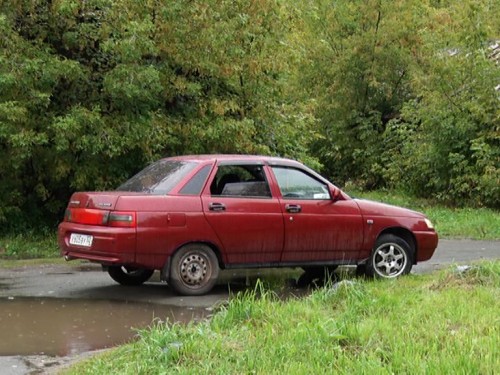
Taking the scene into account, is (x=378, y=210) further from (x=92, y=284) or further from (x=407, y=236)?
(x=92, y=284)

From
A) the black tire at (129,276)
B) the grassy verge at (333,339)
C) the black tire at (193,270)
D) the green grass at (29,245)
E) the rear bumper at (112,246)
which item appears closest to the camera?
the grassy verge at (333,339)

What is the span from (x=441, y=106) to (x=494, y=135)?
204cm

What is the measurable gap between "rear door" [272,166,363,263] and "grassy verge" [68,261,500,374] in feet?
6.06

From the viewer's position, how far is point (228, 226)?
9.04 m

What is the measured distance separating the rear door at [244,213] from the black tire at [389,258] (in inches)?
53.6

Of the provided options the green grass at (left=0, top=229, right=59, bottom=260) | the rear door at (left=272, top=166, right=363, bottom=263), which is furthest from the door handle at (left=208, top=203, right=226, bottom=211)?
the green grass at (left=0, top=229, right=59, bottom=260)

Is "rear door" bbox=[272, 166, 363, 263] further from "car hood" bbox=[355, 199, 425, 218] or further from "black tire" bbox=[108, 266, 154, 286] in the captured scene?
"black tire" bbox=[108, 266, 154, 286]

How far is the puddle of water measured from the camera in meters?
6.81

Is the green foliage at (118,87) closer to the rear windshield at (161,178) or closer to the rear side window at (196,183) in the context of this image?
the rear windshield at (161,178)

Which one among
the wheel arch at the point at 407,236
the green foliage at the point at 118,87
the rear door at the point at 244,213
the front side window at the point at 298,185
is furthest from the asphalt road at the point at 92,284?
the green foliage at the point at 118,87

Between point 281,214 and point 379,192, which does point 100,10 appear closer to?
point 281,214

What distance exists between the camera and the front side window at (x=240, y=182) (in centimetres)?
929

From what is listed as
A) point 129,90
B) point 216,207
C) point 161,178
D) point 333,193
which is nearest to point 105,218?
point 161,178

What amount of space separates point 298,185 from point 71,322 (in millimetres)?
3418
